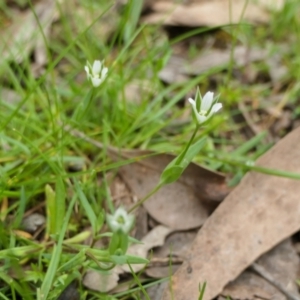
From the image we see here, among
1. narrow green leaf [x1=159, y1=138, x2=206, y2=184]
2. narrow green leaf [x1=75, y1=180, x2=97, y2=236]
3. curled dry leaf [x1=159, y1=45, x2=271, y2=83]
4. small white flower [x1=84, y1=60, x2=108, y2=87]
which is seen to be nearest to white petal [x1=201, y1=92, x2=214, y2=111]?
narrow green leaf [x1=159, y1=138, x2=206, y2=184]

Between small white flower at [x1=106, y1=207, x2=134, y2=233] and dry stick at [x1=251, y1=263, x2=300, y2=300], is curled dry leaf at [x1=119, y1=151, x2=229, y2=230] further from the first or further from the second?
small white flower at [x1=106, y1=207, x2=134, y2=233]

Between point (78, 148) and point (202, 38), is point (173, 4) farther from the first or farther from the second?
point (78, 148)

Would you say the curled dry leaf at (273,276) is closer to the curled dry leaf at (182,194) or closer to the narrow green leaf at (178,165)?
the curled dry leaf at (182,194)

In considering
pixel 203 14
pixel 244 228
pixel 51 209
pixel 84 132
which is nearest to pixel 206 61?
pixel 203 14

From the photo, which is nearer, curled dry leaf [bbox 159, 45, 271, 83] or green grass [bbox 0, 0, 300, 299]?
green grass [bbox 0, 0, 300, 299]

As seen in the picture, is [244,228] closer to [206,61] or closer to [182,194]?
[182,194]

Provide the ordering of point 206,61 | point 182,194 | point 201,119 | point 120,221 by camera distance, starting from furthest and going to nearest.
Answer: point 206,61 < point 182,194 < point 201,119 < point 120,221

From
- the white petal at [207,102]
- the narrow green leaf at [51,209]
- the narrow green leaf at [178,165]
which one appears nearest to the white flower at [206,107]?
the white petal at [207,102]
